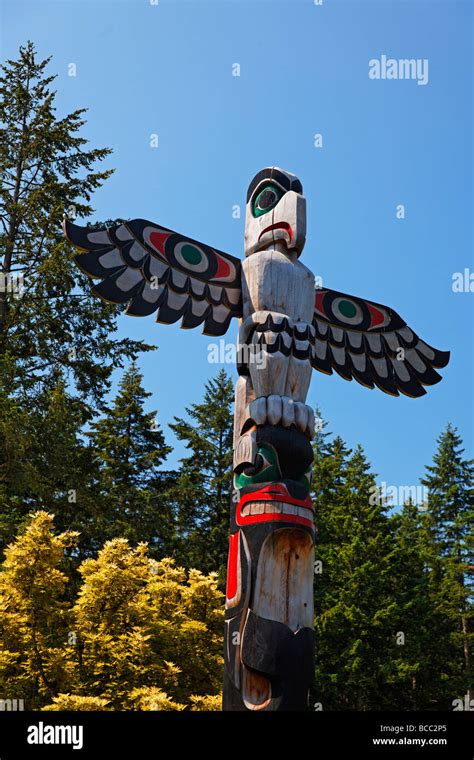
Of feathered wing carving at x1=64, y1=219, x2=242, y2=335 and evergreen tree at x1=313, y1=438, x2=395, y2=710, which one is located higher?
feathered wing carving at x1=64, y1=219, x2=242, y2=335

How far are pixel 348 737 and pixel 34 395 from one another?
12.7m

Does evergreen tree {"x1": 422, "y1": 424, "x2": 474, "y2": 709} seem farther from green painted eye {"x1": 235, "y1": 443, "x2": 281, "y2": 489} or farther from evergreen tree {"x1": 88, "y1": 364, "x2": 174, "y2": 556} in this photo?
green painted eye {"x1": 235, "y1": 443, "x2": 281, "y2": 489}

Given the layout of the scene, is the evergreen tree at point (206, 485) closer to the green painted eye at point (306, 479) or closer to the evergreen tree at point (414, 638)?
the evergreen tree at point (414, 638)

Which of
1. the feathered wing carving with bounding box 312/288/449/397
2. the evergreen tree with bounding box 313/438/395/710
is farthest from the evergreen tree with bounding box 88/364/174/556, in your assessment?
the feathered wing carving with bounding box 312/288/449/397

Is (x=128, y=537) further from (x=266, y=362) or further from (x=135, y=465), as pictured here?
(x=266, y=362)

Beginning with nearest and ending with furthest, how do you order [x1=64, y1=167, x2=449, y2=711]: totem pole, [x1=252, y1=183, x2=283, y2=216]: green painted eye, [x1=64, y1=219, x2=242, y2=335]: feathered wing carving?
[x1=64, y1=167, x2=449, y2=711]: totem pole → [x1=64, y1=219, x2=242, y2=335]: feathered wing carving → [x1=252, y1=183, x2=283, y2=216]: green painted eye

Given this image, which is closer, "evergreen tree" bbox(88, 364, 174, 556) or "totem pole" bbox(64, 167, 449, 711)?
"totem pole" bbox(64, 167, 449, 711)

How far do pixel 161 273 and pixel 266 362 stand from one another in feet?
4.96

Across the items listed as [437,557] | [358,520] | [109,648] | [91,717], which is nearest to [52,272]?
[109,648]

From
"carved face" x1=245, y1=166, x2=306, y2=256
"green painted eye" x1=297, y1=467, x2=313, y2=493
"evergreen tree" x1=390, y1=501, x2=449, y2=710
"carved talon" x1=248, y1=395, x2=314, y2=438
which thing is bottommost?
"evergreen tree" x1=390, y1=501, x2=449, y2=710

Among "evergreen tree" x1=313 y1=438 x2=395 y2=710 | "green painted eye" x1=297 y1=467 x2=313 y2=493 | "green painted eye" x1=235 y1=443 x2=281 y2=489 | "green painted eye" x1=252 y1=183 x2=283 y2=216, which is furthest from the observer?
"evergreen tree" x1=313 y1=438 x2=395 y2=710

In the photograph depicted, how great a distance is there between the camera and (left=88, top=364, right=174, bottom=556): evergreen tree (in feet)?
66.6

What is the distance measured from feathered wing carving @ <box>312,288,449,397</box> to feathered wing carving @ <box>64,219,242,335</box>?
4.74 ft

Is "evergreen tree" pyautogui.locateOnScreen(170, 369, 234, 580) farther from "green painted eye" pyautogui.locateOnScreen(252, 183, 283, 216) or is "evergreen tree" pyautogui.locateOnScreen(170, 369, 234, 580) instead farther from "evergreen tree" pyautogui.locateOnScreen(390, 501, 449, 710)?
"green painted eye" pyautogui.locateOnScreen(252, 183, 283, 216)
